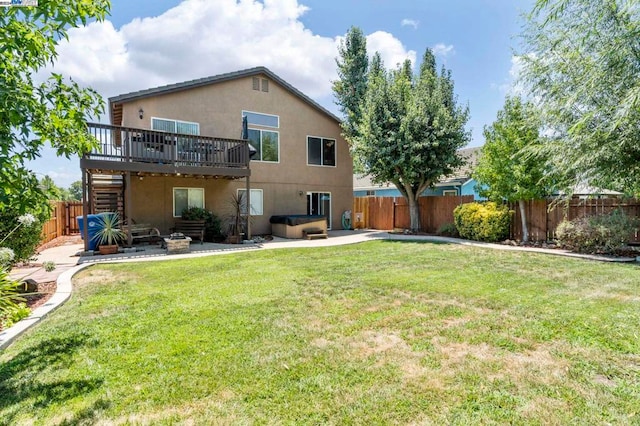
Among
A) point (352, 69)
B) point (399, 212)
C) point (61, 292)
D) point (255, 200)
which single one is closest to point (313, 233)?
point (255, 200)

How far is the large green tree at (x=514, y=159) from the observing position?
35.9ft

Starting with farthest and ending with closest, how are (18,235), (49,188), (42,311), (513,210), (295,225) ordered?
(295,225) → (513,210) → (18,235) → (42,311) → (49,188)

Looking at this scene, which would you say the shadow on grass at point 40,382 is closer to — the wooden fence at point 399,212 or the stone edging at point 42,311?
the stone edging at point 42,311

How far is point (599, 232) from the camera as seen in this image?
949 cm

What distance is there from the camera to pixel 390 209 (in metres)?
17.9

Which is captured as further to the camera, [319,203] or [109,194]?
[319,203]

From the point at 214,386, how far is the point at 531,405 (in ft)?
7.90

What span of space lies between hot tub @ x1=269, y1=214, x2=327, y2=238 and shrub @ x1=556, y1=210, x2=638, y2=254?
8446 millimetres

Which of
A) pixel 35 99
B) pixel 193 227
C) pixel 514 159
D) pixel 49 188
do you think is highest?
pixel 514 159

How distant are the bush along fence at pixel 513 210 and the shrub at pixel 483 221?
49cm

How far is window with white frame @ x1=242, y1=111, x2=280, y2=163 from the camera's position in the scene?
14930 mm

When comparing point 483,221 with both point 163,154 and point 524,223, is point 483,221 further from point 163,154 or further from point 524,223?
point 163,154

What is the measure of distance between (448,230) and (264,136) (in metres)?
9.03

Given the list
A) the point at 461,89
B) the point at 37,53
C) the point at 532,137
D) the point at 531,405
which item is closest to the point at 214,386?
the point at 531,405
